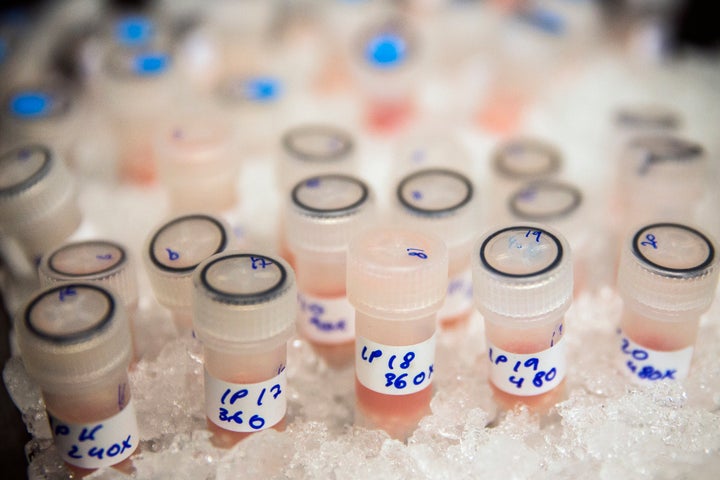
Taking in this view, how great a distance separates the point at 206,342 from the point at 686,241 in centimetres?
57

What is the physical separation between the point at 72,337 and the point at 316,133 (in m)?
0.58

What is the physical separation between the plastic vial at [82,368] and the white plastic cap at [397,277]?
0.26 meters

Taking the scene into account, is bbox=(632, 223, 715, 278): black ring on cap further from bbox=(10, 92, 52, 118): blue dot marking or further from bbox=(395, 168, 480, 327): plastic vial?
bbox=(10, 92, 52, 118): blue dot marking

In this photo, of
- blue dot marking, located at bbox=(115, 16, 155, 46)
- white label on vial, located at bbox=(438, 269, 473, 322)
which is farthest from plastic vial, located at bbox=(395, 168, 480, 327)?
blue dot marking, located at bbox=(115, 16, 155, 46)

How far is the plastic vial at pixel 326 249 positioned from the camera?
977mm

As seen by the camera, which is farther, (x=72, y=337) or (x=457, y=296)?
(x=457, y=296)

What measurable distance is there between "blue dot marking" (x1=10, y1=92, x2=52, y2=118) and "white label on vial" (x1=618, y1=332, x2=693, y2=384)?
1.04m

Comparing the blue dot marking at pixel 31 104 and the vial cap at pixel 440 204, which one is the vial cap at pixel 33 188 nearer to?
the blue dot marking at pixel 31 104

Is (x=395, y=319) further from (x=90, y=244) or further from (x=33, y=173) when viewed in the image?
(x=33, y=173)

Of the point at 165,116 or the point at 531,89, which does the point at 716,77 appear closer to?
the point at 531,89

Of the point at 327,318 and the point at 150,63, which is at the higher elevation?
the point at 150,63

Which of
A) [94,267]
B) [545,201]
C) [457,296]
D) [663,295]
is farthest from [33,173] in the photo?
[663,295]

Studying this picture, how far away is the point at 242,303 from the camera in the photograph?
801mm

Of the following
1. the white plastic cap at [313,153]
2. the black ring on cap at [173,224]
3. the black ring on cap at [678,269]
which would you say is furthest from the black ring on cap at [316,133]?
the black ring on cap at [678,269]
